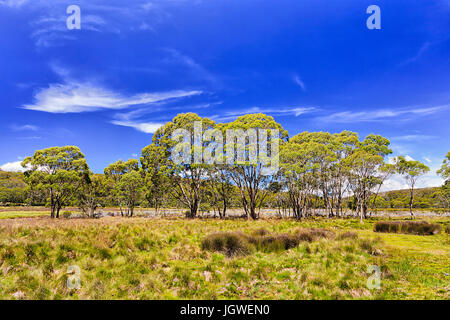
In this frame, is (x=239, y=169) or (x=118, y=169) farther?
(x=118, y=169)

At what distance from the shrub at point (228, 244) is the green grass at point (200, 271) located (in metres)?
0.38

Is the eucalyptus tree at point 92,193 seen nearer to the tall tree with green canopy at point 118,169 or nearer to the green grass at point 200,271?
the tall tree with green canopy at point 118,169

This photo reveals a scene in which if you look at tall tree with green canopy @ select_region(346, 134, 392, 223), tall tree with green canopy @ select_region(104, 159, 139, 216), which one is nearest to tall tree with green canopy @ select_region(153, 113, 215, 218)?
tall tree with green canopy @ select_region(104, 159, 139, 216)

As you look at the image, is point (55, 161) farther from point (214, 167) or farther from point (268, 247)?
point (268, 247)

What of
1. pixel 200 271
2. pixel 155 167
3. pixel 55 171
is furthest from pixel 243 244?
pixel 55 171

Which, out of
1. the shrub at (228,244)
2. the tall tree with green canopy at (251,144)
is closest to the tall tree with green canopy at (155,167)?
the tall tree with green canopy at (251,144)

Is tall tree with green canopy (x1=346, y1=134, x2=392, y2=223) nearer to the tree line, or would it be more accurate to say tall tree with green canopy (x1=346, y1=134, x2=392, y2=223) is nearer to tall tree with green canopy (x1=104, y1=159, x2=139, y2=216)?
the tree line

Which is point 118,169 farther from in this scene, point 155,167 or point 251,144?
point 251,144

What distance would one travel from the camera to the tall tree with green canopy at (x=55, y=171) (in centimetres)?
3019

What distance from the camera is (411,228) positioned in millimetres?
16578

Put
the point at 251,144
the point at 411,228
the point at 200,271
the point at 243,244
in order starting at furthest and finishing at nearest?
the point at 251,144
the point at 411,228
the point at 243,244
the point at 200,271

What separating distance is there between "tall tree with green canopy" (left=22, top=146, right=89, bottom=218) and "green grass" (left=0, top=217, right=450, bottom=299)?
83.3 ft

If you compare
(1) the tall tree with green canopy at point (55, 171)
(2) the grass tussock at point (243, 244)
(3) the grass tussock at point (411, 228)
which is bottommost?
(3) the grass tussock at point (411, 228)

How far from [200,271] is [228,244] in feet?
9.12
